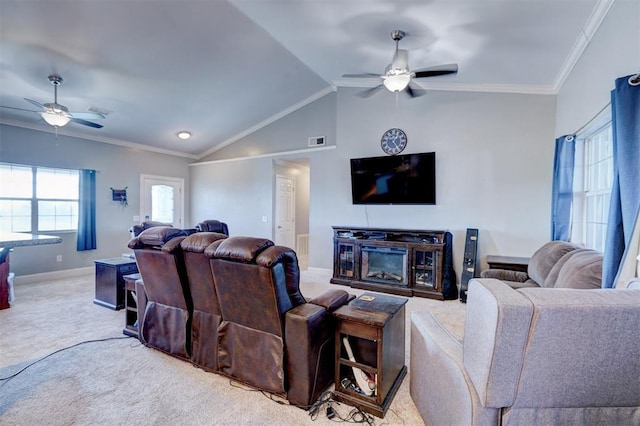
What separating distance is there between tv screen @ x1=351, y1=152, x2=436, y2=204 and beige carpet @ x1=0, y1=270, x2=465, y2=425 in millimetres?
2239

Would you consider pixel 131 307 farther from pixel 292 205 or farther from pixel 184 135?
pixel 292 205

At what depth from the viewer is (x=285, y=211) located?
23.4 feet

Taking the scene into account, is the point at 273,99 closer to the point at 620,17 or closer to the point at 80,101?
the point at 80,101

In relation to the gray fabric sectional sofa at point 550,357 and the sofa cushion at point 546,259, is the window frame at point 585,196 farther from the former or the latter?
the gray fabric sectional sofa at point 550,357

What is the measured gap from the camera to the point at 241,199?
7.02 meters

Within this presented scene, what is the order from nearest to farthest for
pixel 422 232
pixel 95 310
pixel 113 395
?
pixel 113 395 < pixel 95 310 < pixel 422 232

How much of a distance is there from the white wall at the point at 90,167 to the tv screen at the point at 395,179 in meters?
4.94

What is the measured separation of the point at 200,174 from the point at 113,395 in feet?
20.6

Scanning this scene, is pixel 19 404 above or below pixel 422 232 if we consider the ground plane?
below

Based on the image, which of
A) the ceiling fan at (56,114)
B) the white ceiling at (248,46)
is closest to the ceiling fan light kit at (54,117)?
the ceiling fan at (56,114)

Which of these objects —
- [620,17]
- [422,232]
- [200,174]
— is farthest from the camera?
[200,174]

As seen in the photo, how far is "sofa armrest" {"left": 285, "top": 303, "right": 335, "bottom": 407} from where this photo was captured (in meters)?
1.88

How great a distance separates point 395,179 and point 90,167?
5976 mm

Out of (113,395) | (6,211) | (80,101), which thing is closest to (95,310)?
(113,395)
